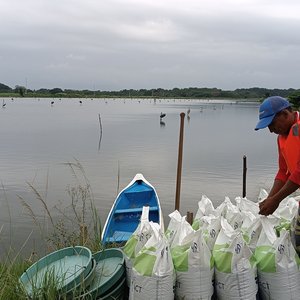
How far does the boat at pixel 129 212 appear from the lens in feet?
Answer: 23.4


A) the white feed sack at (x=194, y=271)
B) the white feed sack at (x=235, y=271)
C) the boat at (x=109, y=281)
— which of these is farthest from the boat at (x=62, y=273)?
the white feed sack at (x=235, y=271)

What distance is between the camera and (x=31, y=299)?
3742 millimetres

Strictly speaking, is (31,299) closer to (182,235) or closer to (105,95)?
(182,235)

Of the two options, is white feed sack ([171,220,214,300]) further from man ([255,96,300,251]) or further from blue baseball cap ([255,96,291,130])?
blue baseball cap ([255,96,291,130])

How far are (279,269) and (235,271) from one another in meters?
0.41

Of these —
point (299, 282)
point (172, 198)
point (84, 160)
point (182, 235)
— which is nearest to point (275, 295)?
point (299, 282)

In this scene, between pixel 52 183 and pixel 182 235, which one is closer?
pixel 182 235

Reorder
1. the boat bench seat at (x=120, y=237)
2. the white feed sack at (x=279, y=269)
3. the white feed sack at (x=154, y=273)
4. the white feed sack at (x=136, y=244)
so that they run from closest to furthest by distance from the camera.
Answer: the white feed sack at (x=154, y=273) < the white feed sack at (x=279, y=269) < the white feed sack at (x=136, y=244) < the boat bench seat at (x=120, y=237)

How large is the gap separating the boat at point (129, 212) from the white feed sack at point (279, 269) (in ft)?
8.23

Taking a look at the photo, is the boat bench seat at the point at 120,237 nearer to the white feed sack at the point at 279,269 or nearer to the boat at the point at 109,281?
the boat at the point at 109,281

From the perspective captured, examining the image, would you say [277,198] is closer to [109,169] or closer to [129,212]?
[129,212]

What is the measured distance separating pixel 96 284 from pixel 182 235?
87 centimetres

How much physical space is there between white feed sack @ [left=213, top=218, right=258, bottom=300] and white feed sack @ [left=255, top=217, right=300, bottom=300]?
0.12 meters

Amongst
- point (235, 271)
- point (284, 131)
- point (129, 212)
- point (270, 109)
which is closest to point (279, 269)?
point (235, 271)
